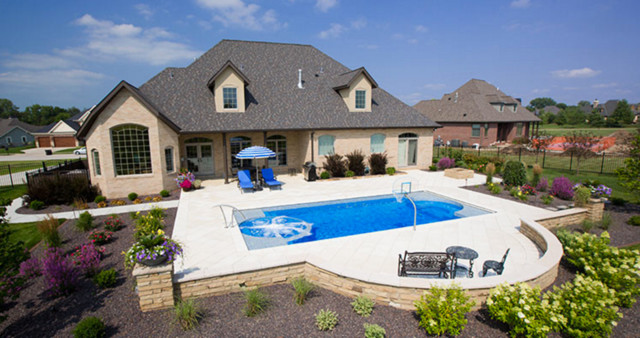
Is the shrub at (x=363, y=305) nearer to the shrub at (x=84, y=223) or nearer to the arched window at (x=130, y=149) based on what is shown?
the shrub at (x=84, y=223)

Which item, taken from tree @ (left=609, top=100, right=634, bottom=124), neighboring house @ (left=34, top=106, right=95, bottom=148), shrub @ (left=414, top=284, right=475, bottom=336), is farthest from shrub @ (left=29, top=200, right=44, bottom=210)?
tree @ (left=609, top=100, right=634, bottom=124)

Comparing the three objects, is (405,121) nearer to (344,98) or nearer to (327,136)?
(344,98)

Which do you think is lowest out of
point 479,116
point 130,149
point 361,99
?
point 130,149

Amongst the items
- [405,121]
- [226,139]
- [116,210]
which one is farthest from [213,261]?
[405,121]

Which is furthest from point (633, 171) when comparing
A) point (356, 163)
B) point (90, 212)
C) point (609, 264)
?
point (90, 212)

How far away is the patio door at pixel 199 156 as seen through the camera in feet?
64.4

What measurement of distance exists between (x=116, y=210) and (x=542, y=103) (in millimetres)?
238055

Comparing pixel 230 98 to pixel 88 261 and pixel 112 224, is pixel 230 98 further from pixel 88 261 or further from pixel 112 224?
pixel 88 261

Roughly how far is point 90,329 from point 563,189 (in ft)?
60.5

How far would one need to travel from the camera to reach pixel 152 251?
624cm

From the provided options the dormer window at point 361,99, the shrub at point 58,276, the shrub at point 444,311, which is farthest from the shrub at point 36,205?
the dormer window at point 361,99

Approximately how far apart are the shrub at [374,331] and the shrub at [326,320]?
634 millimetres

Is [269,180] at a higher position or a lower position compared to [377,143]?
lower

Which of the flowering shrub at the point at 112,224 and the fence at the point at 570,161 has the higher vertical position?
the fence at the point at 570,161
